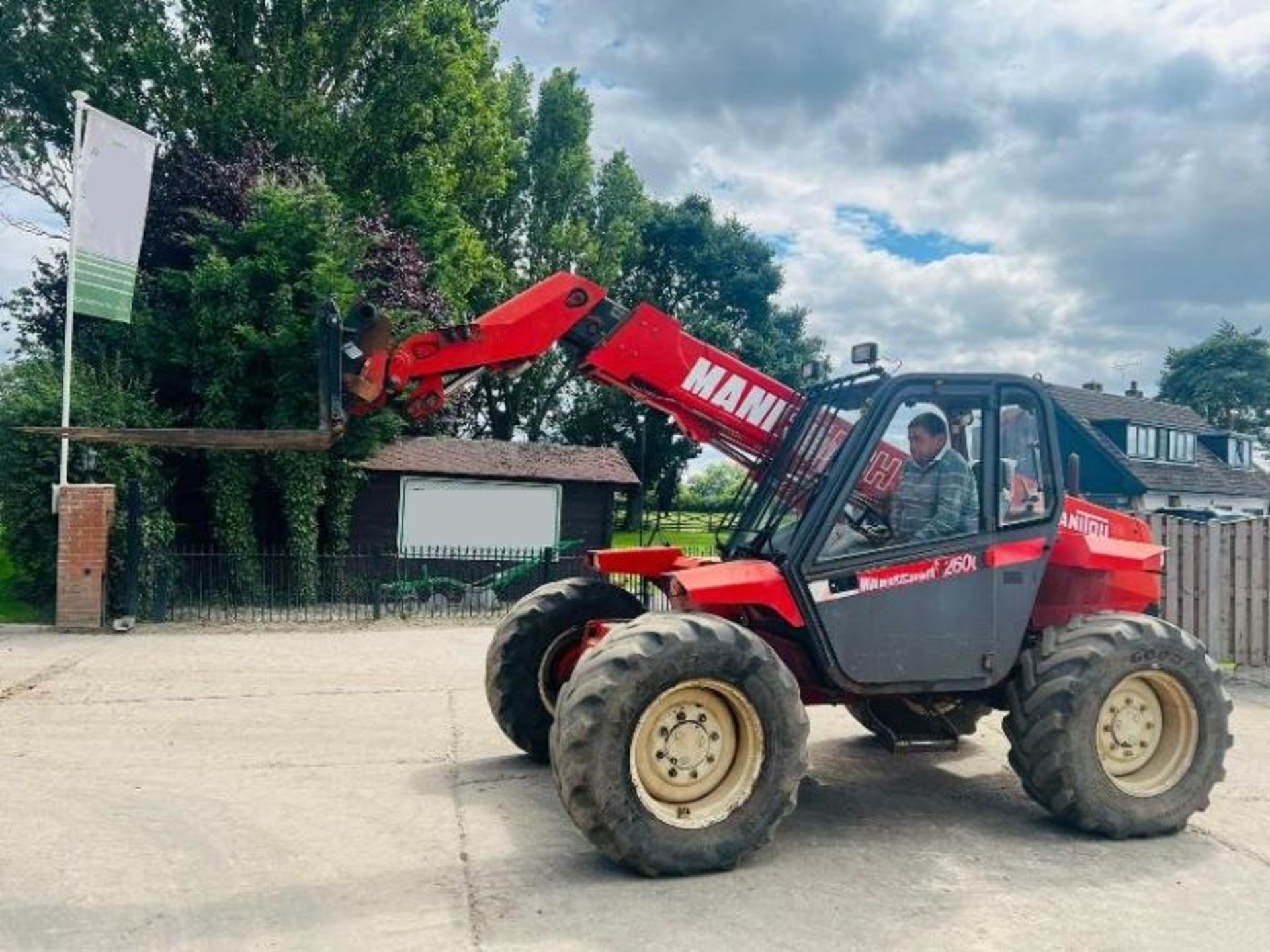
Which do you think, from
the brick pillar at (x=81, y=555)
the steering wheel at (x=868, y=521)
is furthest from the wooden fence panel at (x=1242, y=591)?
the brick pillar at (x=81, y=555)

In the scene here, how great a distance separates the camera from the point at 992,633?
5.64m

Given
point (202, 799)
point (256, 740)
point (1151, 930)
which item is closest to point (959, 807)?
point (1151, 930)

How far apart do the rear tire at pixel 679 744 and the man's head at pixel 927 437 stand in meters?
1.49

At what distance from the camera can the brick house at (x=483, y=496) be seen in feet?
65.0

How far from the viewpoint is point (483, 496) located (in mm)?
20391

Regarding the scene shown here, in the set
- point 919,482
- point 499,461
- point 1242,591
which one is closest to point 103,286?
point 499,461

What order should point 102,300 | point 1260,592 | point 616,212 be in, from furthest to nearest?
point 616,212, point 102,300, point 1260,592

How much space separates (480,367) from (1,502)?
11420 millimetres

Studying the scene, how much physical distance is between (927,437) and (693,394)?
136cm

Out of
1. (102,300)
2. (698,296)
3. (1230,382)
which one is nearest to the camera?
(102,300)

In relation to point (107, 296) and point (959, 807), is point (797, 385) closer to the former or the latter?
point (959, 807)

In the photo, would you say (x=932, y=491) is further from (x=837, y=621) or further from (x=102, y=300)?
(x=102, y=300)

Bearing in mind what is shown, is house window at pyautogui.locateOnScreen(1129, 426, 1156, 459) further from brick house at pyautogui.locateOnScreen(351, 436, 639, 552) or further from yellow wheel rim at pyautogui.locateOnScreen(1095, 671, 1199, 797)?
yellow wheel rim at pyautogui.locateOnScreen(1095, 671, 1199, 797)

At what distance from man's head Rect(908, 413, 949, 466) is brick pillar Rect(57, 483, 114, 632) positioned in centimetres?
1181
